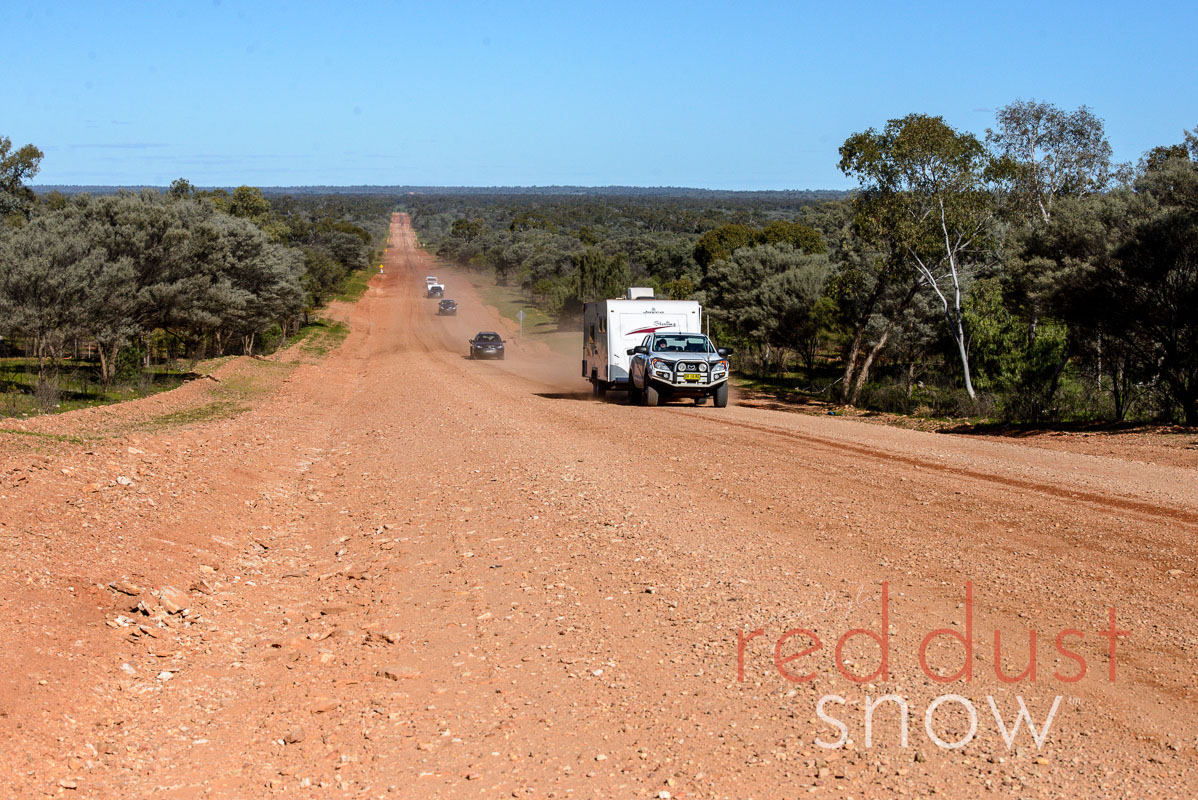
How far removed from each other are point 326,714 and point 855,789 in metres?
3.20

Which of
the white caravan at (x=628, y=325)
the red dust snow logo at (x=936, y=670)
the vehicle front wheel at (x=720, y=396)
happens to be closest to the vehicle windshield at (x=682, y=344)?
the vehicle front wheel at (x=720, y=396)

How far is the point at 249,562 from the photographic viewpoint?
10164 mm

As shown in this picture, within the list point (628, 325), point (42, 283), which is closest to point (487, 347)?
point (628, 325)

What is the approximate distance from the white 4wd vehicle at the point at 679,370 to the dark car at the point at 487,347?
25586 millimetres

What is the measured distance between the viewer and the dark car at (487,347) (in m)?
49.9

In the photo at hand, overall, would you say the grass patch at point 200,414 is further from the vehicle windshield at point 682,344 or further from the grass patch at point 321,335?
the grass patch at point 321,335

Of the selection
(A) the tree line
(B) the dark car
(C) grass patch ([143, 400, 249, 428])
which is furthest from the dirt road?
(B) the dark car

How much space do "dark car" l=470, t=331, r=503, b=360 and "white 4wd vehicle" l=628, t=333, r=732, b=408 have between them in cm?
2559

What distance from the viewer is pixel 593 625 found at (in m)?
7.06

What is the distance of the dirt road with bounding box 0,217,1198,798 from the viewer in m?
5.06

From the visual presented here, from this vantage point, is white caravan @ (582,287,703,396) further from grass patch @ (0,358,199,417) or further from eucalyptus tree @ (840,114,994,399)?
grass patch @ (0,358,199,417)

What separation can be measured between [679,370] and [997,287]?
12.2m

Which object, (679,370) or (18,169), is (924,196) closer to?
(679,370)

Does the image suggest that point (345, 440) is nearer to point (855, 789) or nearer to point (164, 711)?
point (164, 711)
